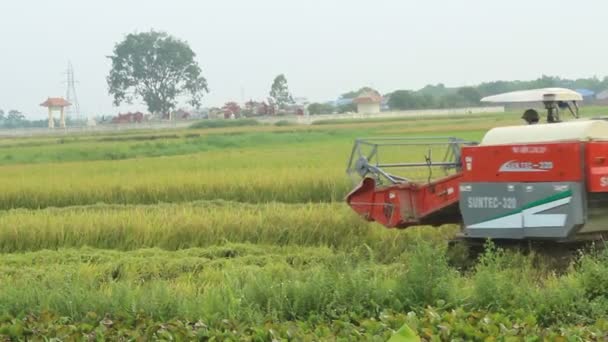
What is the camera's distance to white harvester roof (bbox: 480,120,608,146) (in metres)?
7.30

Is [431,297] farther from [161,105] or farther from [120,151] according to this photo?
[161,105]

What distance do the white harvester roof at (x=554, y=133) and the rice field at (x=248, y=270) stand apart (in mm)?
1095

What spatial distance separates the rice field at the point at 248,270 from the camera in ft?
16.1

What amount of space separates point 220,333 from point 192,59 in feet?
254

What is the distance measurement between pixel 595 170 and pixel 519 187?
0.73 metres

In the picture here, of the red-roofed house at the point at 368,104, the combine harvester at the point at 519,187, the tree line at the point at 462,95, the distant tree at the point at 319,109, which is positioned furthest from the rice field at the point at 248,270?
the distant tree at the point at 319,109

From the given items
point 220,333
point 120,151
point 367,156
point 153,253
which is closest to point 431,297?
point 220,333

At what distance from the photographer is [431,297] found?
554cm

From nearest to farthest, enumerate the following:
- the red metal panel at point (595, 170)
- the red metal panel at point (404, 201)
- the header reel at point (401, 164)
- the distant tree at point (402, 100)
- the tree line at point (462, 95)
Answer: the red metal panel at point (595, 170), the red metal panel at point (404, 201), the header reel at point (401, 164), the tree line at point (462, 95), the distant tree at point (402, 100)

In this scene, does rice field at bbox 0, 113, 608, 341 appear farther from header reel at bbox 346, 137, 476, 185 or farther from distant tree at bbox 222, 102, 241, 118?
distant tree at bbox 222, 102, 241, 118

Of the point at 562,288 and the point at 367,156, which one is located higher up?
the point at 367,156

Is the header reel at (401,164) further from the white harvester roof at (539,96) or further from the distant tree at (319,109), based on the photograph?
the distant tree at (319,109)

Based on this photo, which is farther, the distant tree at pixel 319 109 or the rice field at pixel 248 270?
the distant tree at pixel 319 109

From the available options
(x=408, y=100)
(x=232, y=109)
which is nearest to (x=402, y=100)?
(x=408, y=100)
